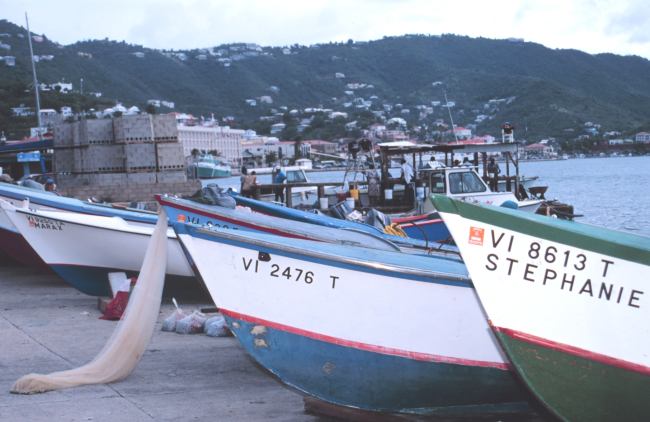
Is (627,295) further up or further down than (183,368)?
further up

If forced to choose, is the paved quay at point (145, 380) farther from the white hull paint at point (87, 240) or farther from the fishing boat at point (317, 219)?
the fishing boat at point (317, 219)

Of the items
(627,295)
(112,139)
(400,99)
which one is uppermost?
(400,99)

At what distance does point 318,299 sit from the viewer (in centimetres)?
521

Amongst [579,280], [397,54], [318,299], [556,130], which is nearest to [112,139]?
[318,299]

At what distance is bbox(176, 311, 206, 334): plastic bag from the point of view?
737cm

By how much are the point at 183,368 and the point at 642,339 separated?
13.7ft

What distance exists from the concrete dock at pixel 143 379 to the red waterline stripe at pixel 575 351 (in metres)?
1.76

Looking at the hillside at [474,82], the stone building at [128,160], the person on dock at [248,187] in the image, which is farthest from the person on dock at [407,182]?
the hillside at [474,82]

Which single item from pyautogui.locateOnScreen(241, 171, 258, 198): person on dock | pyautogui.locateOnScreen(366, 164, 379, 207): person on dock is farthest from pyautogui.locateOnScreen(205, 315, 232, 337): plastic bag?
pyautogui.locateOnScreen(241, 171, 258, 198): person on dock

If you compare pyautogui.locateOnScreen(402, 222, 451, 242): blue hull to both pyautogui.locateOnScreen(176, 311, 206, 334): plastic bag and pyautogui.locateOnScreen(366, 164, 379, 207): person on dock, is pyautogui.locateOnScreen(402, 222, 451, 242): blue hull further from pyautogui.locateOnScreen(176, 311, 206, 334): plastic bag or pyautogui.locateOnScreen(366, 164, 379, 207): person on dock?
pyautogui.locateOnScreen(176, 311, 206, 334): plastic bag

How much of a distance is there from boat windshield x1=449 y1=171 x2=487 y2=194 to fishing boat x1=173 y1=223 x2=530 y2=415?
990 cm

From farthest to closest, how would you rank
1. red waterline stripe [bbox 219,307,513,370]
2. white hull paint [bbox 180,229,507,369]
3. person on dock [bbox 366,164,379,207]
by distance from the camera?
person on dock [bbox 366,164,379,207]
red waterline stripe [bbox 219,307,513,370]
white hull paint [bbox 180,229,507,369]

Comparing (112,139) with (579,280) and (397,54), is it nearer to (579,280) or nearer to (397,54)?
(579,280)

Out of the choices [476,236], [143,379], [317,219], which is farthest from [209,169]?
[476,236]
